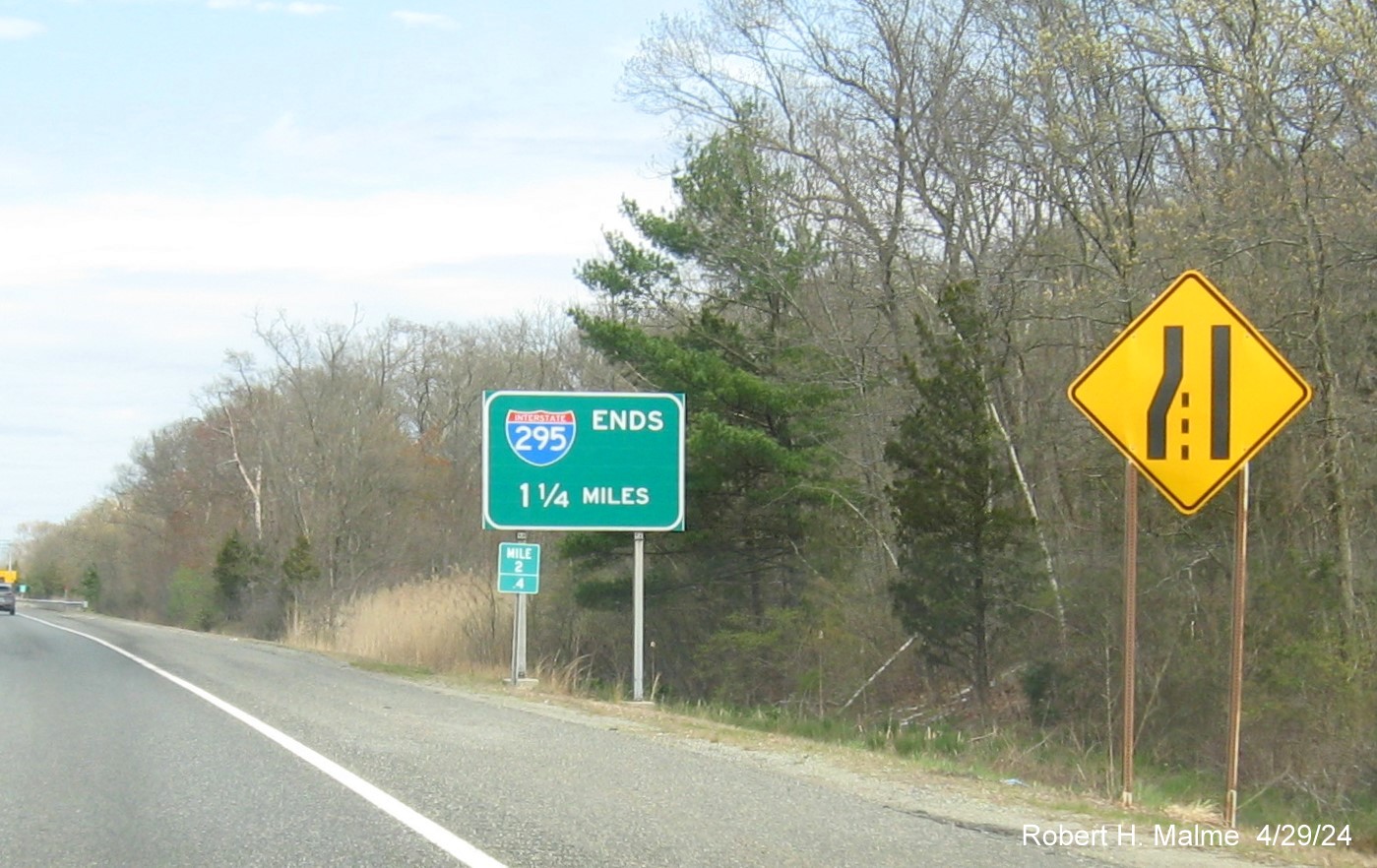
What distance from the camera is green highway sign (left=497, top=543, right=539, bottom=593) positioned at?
20.6 m

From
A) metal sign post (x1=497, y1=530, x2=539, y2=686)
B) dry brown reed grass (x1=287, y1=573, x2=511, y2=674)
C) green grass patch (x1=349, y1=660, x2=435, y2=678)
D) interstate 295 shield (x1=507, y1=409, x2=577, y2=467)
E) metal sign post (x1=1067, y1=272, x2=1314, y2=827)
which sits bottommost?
green grass patch (x1=349, y1=660, x2=435, y2=678)

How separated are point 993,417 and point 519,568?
892 centimetres

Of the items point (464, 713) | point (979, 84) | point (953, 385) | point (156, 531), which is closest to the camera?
point (464, 713)

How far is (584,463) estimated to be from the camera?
809 inches

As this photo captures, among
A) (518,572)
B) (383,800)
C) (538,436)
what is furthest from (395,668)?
(383,800)

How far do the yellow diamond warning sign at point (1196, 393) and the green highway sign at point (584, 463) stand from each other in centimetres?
1080

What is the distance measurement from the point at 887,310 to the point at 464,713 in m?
16.0

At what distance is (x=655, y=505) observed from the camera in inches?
808

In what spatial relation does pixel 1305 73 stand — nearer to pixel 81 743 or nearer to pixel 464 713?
pixel 464 713

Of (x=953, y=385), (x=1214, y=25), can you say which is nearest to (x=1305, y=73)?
(x=1214, y=25)

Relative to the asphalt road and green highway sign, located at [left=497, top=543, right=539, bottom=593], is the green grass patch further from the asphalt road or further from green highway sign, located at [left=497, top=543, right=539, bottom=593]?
the asphalt road

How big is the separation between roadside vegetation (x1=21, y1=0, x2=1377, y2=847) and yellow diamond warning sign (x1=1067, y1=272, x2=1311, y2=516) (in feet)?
9.12

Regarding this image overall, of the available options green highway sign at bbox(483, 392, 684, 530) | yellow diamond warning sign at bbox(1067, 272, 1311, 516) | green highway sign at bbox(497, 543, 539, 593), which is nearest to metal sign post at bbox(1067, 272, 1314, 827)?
yellow diamond warning sign at bbox(1067, 272, 1311, 516)

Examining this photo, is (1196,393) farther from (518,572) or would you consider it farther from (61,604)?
(61,604)
